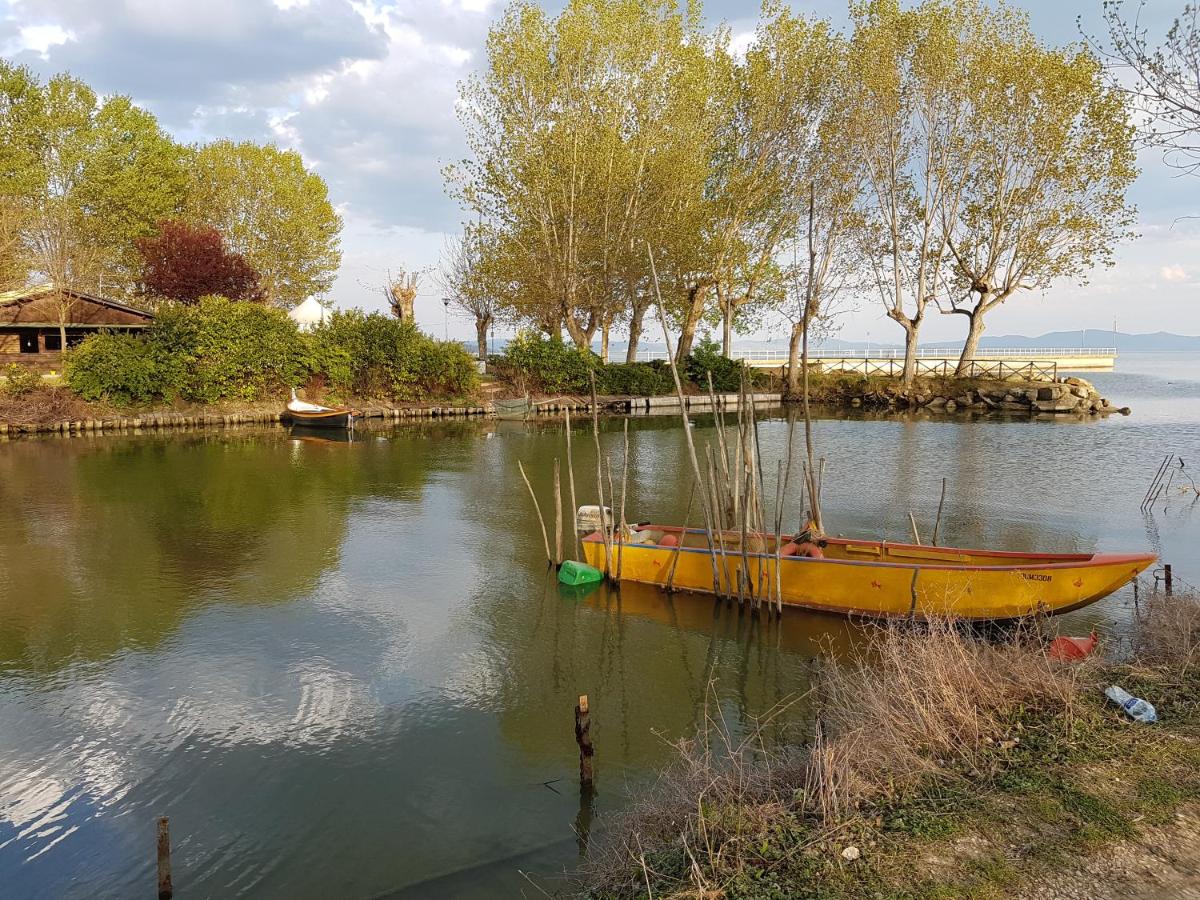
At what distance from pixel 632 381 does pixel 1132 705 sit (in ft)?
126

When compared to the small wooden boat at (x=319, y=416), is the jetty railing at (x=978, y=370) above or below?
above

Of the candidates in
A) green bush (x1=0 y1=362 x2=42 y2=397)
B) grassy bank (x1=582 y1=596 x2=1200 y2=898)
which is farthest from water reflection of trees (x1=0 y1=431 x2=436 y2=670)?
grassy bank (x1=582 y1=596 x2=1200 y2=898)

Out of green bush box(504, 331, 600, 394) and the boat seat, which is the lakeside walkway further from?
the boat seat

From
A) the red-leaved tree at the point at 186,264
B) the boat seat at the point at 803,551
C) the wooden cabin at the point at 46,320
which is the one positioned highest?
the red-leaved tree at the point at 186,264

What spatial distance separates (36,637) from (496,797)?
7.52 meters

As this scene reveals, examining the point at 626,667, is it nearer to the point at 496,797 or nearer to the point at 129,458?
the point at 496,797

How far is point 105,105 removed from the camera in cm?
4738

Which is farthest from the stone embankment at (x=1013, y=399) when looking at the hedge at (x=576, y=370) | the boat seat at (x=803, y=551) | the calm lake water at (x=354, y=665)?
the boat seat at (x=803, y=551)

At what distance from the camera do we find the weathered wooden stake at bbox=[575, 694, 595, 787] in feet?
21.8

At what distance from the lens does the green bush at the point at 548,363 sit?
41.6m

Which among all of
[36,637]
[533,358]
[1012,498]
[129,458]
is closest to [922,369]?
[533,358]

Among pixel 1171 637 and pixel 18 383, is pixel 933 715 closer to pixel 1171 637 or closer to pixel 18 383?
pixel 1171 637

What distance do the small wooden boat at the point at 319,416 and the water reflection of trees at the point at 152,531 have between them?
4752 mm

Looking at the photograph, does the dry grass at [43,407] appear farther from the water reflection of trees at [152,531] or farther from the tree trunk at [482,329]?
the tree trunk at [482,329]
